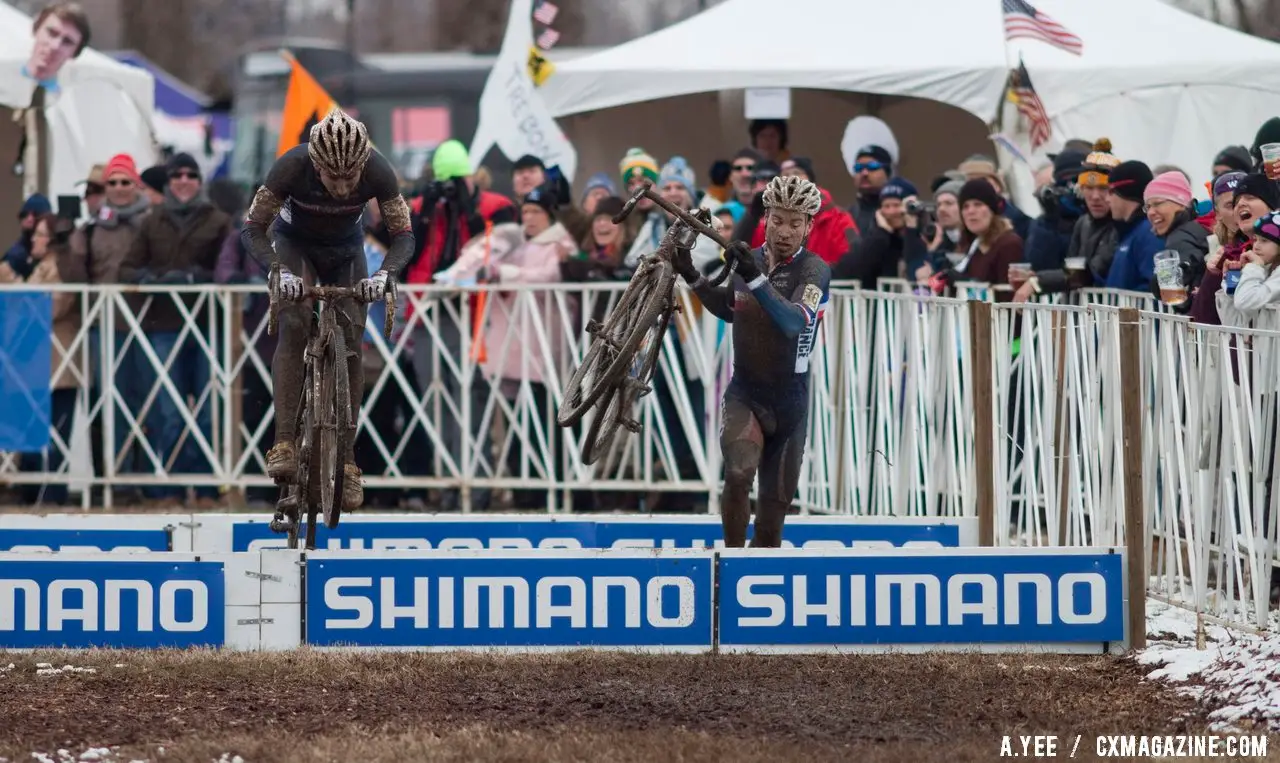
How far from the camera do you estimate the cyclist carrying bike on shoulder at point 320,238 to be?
10.1 m

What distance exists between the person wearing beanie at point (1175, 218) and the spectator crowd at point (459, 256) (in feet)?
4.27

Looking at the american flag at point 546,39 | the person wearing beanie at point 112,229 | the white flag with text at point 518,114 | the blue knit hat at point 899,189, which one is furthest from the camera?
the american flag at point 546,39

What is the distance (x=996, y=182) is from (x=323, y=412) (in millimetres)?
6612

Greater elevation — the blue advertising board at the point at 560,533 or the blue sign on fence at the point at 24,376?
the blue sign on fence at the point at 24,376

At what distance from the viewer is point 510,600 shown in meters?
9.57

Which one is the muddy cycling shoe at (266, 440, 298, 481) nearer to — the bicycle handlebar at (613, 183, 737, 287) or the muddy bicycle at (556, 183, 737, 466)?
the muddy bicycle at (556, 183, 737, 466)

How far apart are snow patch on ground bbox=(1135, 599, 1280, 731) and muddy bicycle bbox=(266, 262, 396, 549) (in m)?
3.88

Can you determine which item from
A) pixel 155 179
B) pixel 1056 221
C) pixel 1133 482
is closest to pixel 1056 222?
pixel 1056 221

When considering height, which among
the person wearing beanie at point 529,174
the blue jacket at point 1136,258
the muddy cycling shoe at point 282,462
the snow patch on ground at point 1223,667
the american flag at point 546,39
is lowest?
the snow patch on ground at point 1223,667

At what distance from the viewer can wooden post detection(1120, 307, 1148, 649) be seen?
9.73m

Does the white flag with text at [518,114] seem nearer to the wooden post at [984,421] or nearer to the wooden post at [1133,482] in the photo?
the wooden post at [984,421]

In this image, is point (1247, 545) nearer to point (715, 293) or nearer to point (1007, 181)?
point (715, 293)

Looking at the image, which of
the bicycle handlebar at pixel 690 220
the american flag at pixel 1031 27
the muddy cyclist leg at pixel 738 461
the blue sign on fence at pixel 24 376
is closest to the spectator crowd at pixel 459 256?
the blue sign on fence at pixel 24 376

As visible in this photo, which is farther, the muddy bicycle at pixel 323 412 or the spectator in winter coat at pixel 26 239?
the spectator in winter coat at pixel 26 239
